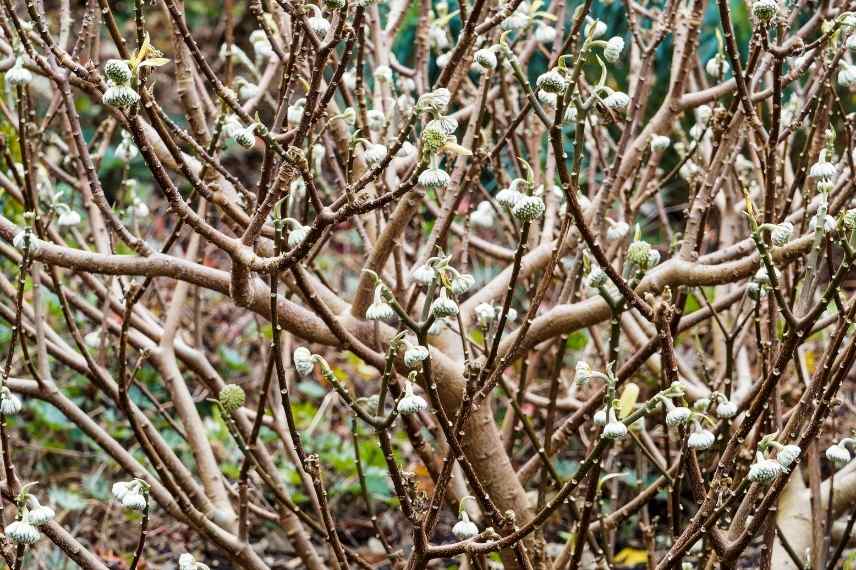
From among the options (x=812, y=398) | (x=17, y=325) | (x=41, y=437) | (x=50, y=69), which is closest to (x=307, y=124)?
(x=50, y=69)

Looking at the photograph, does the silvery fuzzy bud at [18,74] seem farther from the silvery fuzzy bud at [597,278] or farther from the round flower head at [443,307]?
the silvery fuzzy bud at [597,278]

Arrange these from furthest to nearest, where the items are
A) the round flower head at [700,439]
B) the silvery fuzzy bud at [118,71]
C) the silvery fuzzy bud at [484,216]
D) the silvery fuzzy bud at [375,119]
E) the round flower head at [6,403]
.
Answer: the silvery fuzzy bud at [484,216]
the silvery fuzzy bud at [375,119]
the round flower head at [6,403]
the round flower head at [700,439]
the silvery fuzzy bud at [118,71]

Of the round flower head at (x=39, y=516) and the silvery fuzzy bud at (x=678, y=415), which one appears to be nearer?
the silvery fuzzy bud at (x=678, y=415)

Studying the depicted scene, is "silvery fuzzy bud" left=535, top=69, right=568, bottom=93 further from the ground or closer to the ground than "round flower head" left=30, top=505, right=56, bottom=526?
further from the ground

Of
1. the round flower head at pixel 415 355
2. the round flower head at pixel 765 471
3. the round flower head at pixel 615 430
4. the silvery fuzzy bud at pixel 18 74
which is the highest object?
the silvery fuzzy bud at pixel 18 74

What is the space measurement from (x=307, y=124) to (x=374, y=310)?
0.30m

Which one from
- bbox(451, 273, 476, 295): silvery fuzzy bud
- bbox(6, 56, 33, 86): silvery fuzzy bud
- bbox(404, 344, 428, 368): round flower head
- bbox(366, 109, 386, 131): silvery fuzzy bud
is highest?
bbox(366, 109, 386, 131): silvery fuzzy bud

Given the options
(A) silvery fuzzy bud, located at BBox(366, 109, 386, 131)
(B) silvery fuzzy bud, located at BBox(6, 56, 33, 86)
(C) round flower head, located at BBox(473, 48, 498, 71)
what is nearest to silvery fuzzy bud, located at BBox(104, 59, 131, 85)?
(C) round flower head, located at BBox(473, 48, 498, 71)

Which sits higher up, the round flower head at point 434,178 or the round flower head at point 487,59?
the round flower head at point 487,59

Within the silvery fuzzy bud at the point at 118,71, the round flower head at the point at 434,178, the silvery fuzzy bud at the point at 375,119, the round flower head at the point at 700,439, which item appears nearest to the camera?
the silvery fuzzy bud at the point at 118,71

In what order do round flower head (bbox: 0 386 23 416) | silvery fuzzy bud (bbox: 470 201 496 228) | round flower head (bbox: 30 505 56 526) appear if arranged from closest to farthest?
1. round flower head (bbox: 30 505 56 526)
2. round flower head (bbox: 0 386 23 416)
3. silvery fuzzy bud (bbox: 470 201 496 228)

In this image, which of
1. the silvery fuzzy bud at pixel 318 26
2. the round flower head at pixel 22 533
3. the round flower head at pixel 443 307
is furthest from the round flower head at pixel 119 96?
the round flower head at pixel 22 533

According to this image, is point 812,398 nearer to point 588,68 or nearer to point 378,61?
point 378,61

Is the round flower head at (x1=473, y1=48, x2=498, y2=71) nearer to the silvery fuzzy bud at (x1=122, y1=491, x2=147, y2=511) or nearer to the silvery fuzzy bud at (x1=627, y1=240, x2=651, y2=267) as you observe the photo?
the silvery fuzzy bud at (x1=627, y1=240, x2=651, y2=267)
